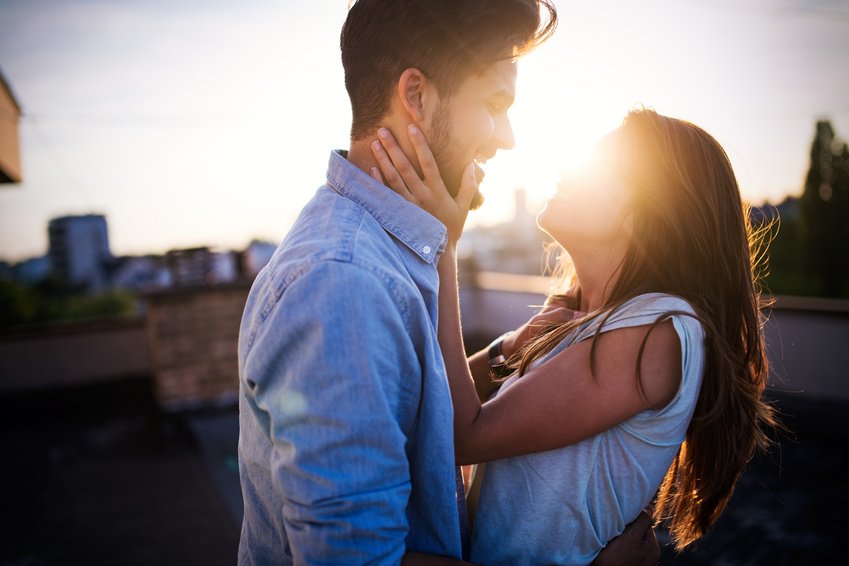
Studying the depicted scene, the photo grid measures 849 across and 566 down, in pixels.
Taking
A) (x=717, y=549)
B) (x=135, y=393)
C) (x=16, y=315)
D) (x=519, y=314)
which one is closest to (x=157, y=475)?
(x=135, y=393)

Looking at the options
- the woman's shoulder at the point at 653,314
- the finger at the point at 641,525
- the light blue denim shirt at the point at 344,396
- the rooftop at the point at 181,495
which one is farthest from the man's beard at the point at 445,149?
the rooftop at the point at 181,495

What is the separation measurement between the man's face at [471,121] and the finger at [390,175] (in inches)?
4.0

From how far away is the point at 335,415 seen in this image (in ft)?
2.71

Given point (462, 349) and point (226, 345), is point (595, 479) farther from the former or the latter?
point (226, 345)

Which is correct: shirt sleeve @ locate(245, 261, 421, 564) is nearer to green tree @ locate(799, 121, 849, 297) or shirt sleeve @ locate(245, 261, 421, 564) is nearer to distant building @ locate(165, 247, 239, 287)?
distant building @ locate(165, 247, 239, 287)

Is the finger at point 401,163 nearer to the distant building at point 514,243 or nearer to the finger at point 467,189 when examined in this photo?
the finger at point 467,189

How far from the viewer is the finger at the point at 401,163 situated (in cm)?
114

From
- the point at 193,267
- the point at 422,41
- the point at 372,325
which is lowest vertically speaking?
the point at 193,267

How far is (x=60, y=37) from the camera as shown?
7.41 meters

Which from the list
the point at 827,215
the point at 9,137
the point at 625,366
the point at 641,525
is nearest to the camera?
the point at 625,366

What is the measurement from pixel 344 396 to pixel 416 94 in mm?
670

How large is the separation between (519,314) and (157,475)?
5.64 m

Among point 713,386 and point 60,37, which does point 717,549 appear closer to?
point 713,386

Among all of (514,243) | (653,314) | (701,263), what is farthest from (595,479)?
(514,243)
